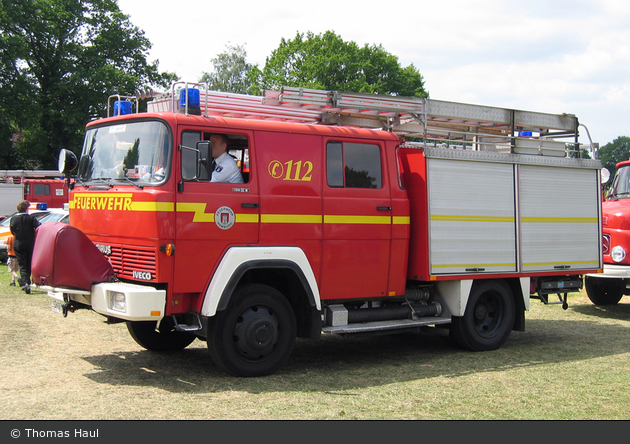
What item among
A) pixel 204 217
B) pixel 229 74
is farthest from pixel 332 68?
pixel 204 217

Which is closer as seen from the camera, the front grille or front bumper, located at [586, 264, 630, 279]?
the front grille

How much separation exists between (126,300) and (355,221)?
275 centimetres

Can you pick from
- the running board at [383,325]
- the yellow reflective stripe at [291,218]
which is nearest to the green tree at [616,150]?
the running board at [383,325]

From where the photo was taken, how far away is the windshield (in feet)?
21.1

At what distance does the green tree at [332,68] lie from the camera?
43.9 m

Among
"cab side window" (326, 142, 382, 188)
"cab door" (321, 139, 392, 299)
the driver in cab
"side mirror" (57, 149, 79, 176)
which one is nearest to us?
the driver in cab

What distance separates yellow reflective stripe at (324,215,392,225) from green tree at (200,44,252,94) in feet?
144

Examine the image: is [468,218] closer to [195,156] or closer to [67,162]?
[195,156]

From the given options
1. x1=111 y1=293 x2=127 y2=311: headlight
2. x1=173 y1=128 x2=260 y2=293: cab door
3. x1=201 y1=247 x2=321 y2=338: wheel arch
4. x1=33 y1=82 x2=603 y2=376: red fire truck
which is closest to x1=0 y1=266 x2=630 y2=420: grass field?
x1=33 y1=82 x2=603 y2=376: red fire truck

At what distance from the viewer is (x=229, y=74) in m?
50.3

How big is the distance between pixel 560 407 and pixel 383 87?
134 ft

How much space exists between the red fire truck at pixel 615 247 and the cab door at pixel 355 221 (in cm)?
522

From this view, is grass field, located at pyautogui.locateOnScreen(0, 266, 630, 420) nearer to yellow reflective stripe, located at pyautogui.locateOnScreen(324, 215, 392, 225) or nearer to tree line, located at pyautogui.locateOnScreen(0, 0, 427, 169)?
yellow reflective stripe, located at pyautogui.locateOnScreen(324, 215, 392, 225)

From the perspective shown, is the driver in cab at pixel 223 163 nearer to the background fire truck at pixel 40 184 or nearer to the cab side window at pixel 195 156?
the cab side window at pixel 195 156
